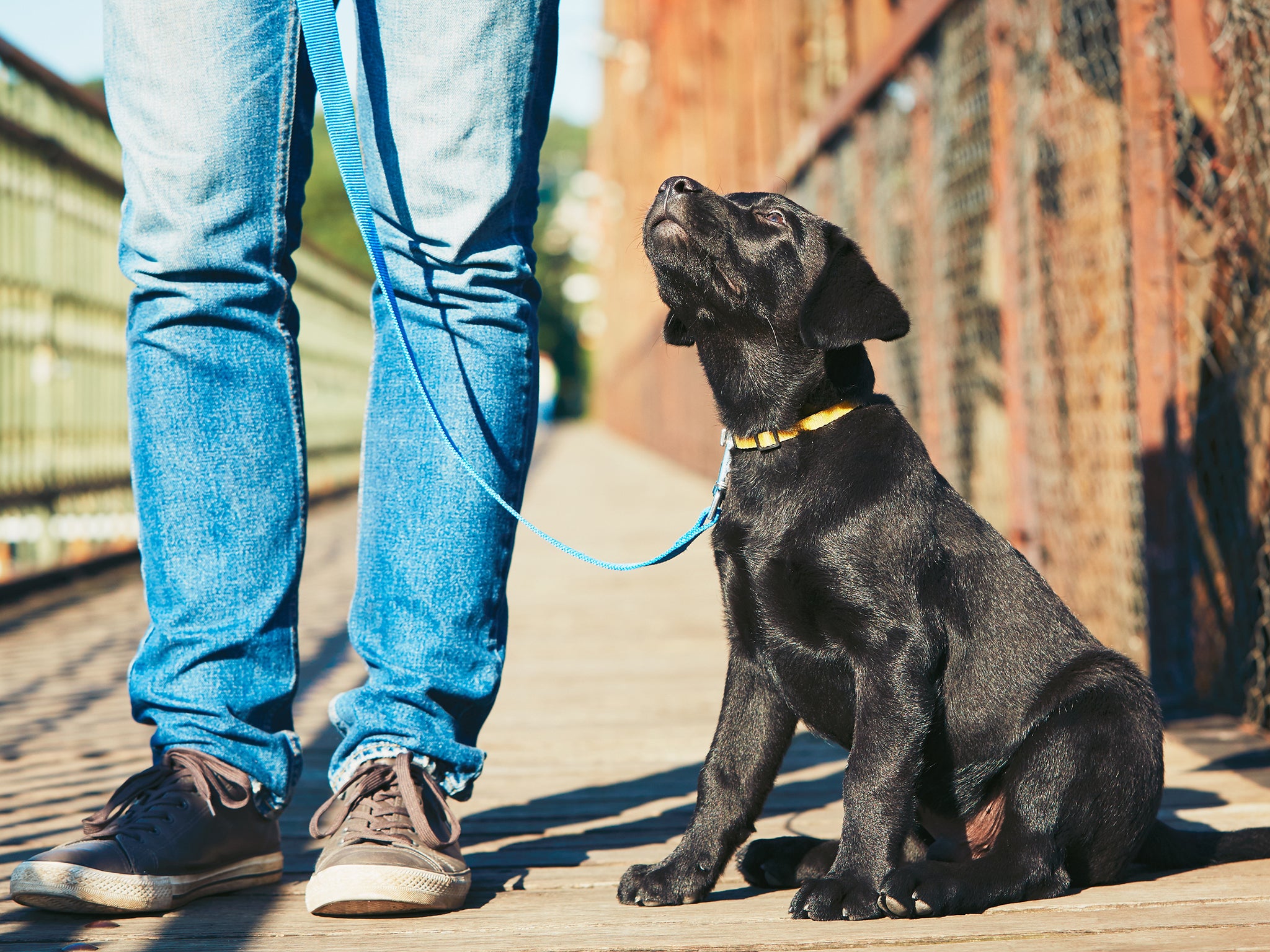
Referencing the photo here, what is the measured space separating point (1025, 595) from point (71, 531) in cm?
508

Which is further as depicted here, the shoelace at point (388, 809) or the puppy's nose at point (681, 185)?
the puppy's nose at point (681, 185)

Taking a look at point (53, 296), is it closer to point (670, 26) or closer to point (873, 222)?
point (873, 222)

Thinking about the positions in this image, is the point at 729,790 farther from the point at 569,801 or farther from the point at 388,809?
the point at 569,801

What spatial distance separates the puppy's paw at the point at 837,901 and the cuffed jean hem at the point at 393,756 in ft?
1.54

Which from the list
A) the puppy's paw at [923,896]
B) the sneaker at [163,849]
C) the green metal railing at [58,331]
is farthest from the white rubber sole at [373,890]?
the green metal railing at [58,331]

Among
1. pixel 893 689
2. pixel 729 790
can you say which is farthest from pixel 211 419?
pixel 893 689

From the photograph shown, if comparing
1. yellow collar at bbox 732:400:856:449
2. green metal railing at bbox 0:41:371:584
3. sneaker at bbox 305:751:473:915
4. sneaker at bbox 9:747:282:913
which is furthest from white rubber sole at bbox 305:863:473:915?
green metal railing at bbox 0:41:371:584

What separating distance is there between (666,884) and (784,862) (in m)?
0.20

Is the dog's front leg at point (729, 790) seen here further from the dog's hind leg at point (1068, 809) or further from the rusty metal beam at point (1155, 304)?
the rusty metal beam at point (1155, 304)

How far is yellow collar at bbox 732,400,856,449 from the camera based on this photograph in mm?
1733

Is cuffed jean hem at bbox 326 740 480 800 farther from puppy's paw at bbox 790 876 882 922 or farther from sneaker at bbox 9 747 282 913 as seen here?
puppy's paw at bbox 790 876 882 922

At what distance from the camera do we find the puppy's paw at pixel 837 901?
58.4 inches

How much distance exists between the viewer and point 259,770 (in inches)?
65.6

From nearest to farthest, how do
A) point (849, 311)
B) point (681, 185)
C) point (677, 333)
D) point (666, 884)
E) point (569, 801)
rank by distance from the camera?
point (666, 884) < point (849, 311) < point (681, 185) < point (677, 333) < point (569, 801)
